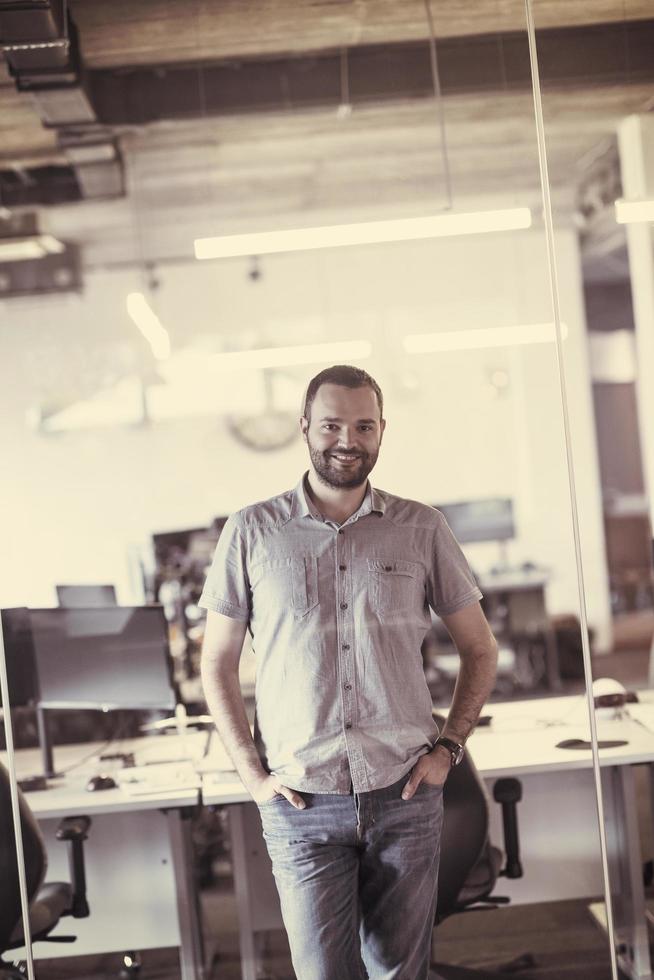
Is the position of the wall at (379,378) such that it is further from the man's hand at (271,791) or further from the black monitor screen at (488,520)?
the man's hand at (271,791)

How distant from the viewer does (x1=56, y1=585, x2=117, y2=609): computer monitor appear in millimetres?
4160

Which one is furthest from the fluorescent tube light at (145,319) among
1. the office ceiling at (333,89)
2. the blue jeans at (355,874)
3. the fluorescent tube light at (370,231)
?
the blue jeans at (355,874)

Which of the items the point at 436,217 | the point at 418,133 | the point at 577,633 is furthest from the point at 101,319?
the point at 436,217

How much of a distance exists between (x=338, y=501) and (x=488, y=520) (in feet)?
19.3

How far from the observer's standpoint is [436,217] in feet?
12.6

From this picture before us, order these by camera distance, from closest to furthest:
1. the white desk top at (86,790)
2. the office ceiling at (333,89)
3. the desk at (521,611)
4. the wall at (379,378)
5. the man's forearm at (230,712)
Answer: the man's forearm at (230,712) → the white desk top at (86,790) → the office ceiling at (333,89) → the desk at (521,611) → the wall at (379,378)

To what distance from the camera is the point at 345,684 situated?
2248mm

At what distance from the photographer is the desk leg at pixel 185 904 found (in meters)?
3.28

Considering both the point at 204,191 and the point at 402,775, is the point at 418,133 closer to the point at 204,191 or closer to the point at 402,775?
the point at 204,191

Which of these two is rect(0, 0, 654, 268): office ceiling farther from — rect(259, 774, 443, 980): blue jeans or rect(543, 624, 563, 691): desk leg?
rect(543, 624, 563, 691): desk leg

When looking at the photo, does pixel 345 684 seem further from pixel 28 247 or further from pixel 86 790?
pixel 28 247

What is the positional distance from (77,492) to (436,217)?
5562 mm

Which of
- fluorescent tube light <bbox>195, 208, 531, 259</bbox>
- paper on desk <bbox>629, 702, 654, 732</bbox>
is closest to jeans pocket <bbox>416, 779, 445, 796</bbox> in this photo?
paper on desk <bbox>629, 702, 654, 732</bbox>

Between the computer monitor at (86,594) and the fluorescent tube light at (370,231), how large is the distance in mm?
1421
